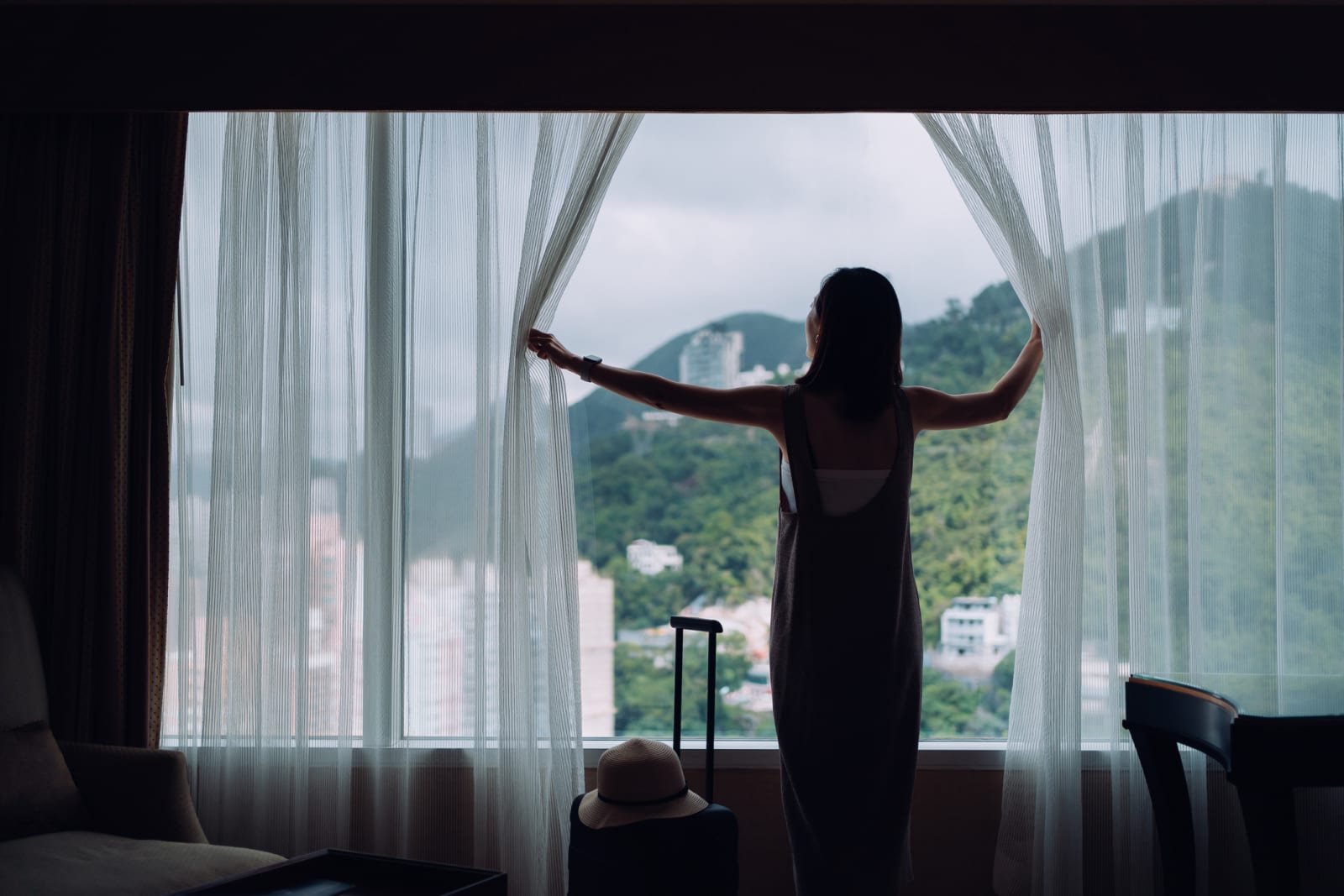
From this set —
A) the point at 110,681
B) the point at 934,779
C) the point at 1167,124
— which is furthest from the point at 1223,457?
→ the point at 110,681

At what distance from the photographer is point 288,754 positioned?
7.16 feet

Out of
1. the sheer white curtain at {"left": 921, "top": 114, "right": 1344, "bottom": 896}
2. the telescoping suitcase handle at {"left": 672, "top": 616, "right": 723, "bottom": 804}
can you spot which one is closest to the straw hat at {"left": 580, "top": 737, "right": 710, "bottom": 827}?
the telescoping suitcase handle at {"left": 672, "top": 616, "right": 723, "bottom": 804}

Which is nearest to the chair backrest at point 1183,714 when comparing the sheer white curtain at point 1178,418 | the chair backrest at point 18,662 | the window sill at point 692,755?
the sheer white curtain at point 1178,418

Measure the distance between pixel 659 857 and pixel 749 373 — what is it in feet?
4.20

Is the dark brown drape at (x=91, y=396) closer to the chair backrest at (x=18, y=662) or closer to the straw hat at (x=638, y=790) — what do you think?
the chair backrest at (x=18, y=662)

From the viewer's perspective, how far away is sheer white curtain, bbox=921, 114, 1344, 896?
2125 mm

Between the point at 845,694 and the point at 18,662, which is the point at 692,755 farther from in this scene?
the point at 18,662

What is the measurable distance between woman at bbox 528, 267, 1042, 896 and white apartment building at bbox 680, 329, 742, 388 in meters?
0.65

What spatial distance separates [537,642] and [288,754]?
68 centimetres

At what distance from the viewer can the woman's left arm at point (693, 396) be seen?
1850 millimetres

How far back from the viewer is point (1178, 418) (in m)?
2.16

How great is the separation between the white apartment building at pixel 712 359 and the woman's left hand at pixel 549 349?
0.45 metres

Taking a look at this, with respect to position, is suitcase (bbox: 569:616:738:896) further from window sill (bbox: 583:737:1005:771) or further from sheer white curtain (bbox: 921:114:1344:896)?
sheer white curtain (bbox: 921:114:1344:896)

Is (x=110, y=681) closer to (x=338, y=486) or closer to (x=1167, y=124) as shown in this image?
(x=338, y=486)
